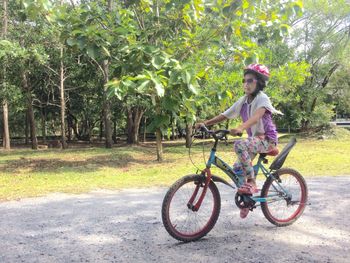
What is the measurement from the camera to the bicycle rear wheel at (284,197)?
453 centimetres

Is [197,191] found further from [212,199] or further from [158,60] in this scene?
[158,60]

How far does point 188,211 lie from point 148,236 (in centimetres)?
53

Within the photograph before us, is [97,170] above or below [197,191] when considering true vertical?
below

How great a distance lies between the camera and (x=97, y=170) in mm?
12234

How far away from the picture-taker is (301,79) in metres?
18.9

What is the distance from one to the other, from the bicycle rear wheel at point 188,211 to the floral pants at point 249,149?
40 centimetres

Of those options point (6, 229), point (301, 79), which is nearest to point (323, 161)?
point (301, 79)

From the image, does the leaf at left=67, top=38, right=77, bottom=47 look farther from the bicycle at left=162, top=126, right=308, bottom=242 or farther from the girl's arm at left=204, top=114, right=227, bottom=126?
the bicycle at left=162, top=126, right=308, bottom=242

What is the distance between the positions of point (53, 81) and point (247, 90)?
20.8 m

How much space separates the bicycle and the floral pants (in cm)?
10

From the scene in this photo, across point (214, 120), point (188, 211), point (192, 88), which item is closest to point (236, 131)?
point (214, 120)

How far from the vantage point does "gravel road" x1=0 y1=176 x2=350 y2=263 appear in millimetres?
3594

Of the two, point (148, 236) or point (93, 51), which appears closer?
point (148, 236)

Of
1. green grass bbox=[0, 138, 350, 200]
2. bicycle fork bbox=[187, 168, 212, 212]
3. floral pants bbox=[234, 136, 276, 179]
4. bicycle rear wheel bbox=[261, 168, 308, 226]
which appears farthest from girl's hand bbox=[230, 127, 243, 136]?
green grass bbox=[0, 138, 350, 200]
